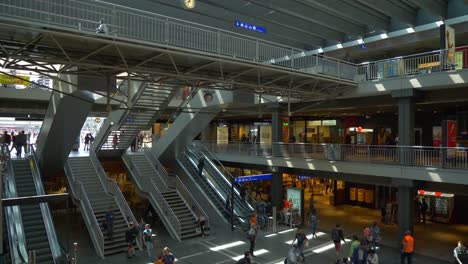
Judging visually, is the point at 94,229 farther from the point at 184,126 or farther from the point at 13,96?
the point at 13,96

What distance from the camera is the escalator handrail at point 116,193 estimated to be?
16.2 m

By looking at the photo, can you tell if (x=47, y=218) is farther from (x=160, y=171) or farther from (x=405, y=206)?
(x=405, y=206)

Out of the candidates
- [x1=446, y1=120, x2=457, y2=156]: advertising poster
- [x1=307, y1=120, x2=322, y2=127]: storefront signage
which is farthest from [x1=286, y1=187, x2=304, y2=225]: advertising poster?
[x1=307, y1=120, x2=322, y2=127]: storefront signage

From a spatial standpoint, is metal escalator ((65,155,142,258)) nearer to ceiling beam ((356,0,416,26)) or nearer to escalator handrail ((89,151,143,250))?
escalator handrail ((89,151,143,250))

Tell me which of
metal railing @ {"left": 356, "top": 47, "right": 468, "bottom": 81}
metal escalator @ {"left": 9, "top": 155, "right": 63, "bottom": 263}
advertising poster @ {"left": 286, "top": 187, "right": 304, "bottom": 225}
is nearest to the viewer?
metal escalator @ {"left": 9, "top": 155, "right": 63, "bottom": 263}

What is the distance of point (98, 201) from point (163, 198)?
300 centimetres

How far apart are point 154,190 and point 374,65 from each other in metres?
12.3

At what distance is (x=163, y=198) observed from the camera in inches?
693

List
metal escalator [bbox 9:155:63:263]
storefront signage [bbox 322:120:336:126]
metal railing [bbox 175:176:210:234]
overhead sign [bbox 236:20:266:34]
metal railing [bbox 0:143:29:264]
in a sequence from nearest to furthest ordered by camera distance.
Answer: metal railing [bbox 0:143:29:264] < metal escalator [bbox 9:155:63:263] < metal railing [bbox 175:176:210:234] < overhead sign [bbox 236:20:266:34] < storefront signage [bbox 322:120:336:126]

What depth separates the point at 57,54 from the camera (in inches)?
396

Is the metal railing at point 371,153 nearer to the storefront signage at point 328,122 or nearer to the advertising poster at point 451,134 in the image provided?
the advertising poster at point 451,134

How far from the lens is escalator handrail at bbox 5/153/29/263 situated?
1170 cm

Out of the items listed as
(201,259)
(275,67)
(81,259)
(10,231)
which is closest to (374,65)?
(275,67)

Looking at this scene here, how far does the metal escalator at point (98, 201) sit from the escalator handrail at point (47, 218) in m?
1.54
